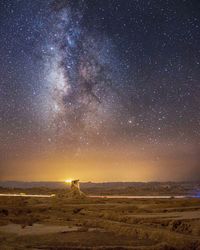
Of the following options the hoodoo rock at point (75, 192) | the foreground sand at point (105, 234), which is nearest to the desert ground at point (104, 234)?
the foreground sand at point (105, 234)

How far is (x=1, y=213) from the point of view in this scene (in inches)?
1045

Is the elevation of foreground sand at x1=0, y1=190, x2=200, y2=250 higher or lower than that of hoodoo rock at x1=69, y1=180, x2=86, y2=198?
lower

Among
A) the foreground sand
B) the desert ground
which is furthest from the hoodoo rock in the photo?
the foreground sand

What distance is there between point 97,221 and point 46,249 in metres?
7.23

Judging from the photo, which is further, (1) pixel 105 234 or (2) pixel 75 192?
(2) pixel 75 192

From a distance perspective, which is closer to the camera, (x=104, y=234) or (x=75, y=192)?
(x=104, y=234)

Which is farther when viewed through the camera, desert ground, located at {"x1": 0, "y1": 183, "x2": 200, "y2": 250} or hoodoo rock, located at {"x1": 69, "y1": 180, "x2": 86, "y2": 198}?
hoodoo rock, located at {"x1": 69, "y1": 180, "x2": 86, "y2": 198}

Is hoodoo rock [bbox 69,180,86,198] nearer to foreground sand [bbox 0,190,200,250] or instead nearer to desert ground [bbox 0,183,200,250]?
desert ground [bbox 0,183,200,250]

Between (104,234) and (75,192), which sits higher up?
(75,192)

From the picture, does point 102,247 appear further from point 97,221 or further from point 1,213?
point 1,213

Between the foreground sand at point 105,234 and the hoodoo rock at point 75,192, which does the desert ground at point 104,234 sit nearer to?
the foreground sand at point 105,234

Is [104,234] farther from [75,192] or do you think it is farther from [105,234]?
[75,192]

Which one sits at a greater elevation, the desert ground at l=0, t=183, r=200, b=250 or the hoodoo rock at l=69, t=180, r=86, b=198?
the hoodoo rock at l=69, t=180, r=86, b=198

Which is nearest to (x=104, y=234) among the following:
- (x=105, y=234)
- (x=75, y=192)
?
(x=105, y=234)
